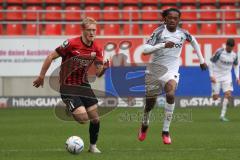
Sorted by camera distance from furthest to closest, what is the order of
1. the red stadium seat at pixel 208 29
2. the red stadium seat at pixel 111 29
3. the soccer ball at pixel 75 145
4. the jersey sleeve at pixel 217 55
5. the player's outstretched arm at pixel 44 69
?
the red stadium seat at pixel 208 29, the red stadium seat at pixel 111 29, the jersey sleeve at pixel 217 55, the soccer ball at pixel 75 145, the player's outstretched arm at pixel 44 69

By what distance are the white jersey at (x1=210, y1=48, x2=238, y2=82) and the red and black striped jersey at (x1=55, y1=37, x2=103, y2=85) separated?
8990mm

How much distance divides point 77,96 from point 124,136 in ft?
13.0

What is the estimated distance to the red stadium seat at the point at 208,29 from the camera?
91.4 ft

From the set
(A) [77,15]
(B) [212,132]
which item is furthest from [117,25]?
(B) [212,132]

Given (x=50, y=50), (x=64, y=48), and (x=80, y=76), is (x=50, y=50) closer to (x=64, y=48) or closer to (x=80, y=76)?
(x=80, y=76)

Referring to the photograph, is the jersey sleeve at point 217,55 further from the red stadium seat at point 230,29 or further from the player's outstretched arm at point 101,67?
the player's outstretched arm at point 101,67

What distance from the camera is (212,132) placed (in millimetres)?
16359

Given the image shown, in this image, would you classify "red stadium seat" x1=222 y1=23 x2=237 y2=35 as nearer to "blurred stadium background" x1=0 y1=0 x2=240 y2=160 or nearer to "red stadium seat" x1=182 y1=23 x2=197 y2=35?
"blurred stadium background" x1=0 y1=0 x2=240 y2=160

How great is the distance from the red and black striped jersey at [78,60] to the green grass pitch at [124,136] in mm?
1301

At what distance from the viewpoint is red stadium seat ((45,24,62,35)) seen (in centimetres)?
2776

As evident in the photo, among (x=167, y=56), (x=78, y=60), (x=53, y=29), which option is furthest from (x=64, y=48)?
(x=53, y=29)

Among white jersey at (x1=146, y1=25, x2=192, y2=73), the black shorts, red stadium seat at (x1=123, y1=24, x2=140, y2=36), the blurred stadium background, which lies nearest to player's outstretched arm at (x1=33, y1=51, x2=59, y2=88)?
the black shorts

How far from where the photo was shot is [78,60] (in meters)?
11.8

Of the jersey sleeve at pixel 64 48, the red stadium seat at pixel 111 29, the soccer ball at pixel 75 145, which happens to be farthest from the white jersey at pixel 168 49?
the red stadium seat at pixel 111 29
